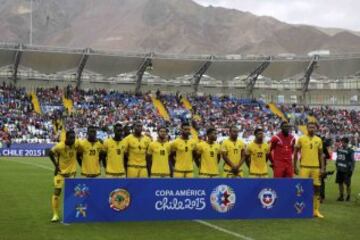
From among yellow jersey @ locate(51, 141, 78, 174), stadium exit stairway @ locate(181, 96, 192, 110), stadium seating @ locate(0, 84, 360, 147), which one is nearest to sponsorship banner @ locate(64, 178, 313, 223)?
yellow jersey @ locate(51, 141, 78, 174)

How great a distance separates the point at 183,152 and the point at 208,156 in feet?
1.92

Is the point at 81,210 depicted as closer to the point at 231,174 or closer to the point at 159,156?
the point at 159,156

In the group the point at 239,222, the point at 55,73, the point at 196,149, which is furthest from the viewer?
the point at 55,73

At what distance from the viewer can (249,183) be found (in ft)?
41.0

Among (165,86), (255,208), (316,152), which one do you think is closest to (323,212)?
(316,152)

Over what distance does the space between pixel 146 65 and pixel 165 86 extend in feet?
17.4

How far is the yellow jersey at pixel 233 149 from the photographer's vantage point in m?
13.6

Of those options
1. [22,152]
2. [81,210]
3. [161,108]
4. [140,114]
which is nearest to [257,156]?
[81,210]

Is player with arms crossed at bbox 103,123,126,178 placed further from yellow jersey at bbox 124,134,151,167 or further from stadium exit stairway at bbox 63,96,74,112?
stadium exit stairway at bbox 63,96,74,112

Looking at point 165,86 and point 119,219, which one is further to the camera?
point 165,86

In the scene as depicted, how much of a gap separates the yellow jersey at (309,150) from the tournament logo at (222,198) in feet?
7.35

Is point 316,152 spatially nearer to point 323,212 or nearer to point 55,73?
point 323,212

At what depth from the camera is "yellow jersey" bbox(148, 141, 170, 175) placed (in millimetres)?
13227

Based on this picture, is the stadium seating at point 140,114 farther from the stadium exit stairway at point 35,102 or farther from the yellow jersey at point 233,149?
the yellow jersey at point 233,149
